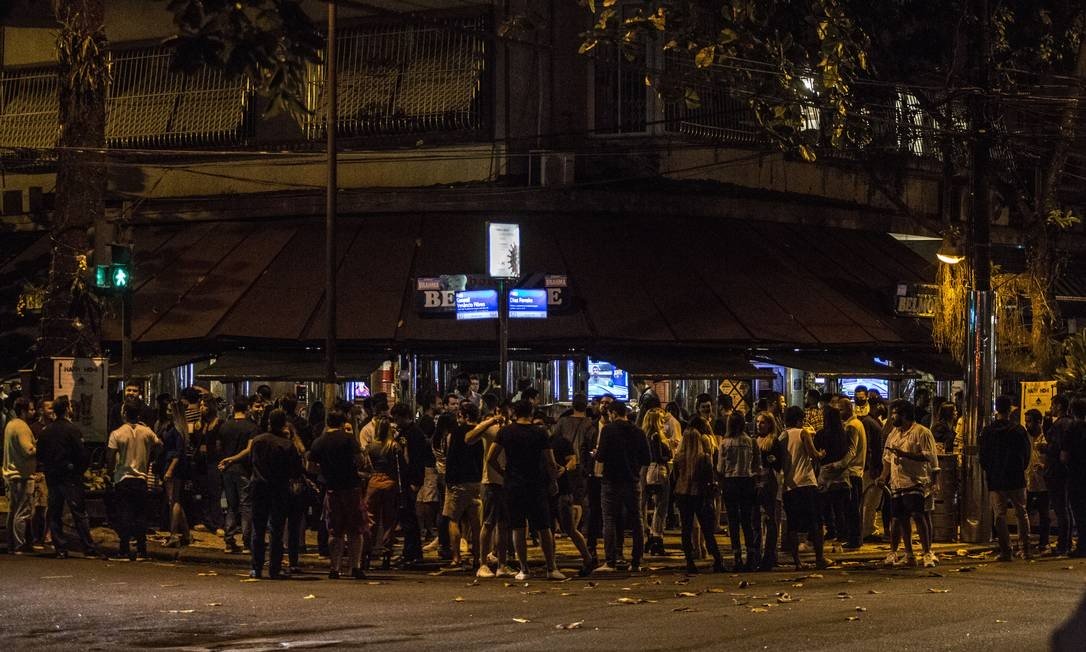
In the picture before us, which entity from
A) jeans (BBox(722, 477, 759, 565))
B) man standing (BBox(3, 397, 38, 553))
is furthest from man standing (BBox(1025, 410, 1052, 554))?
man standing (BBox(3, 397, 38, 553))

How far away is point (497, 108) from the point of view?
29.1 m

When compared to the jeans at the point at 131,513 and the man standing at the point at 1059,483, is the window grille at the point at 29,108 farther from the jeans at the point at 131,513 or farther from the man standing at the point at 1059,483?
the man standing at the point at 1059,483

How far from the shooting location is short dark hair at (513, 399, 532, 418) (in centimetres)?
1617

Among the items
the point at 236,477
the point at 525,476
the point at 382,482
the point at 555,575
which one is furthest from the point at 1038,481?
the point at 236,477

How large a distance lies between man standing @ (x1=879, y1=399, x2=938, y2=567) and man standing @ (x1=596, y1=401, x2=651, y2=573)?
2720 mm

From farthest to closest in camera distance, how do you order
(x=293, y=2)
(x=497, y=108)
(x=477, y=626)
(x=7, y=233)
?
(x=7, y=233) < (x=497, y=108) < (x=477, y=626) < (x=293, y=2)

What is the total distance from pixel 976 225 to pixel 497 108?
11095 mm

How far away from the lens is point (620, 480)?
1706 cm

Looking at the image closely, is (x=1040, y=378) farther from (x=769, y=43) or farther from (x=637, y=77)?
(x=769, y=43)

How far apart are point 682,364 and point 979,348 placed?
24.0 ft

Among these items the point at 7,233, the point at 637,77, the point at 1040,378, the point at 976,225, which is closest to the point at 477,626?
the point at 976,225

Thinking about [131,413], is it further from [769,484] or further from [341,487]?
[769,484]

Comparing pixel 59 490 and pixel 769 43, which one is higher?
pixel 769 43

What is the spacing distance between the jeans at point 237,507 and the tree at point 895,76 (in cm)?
677
